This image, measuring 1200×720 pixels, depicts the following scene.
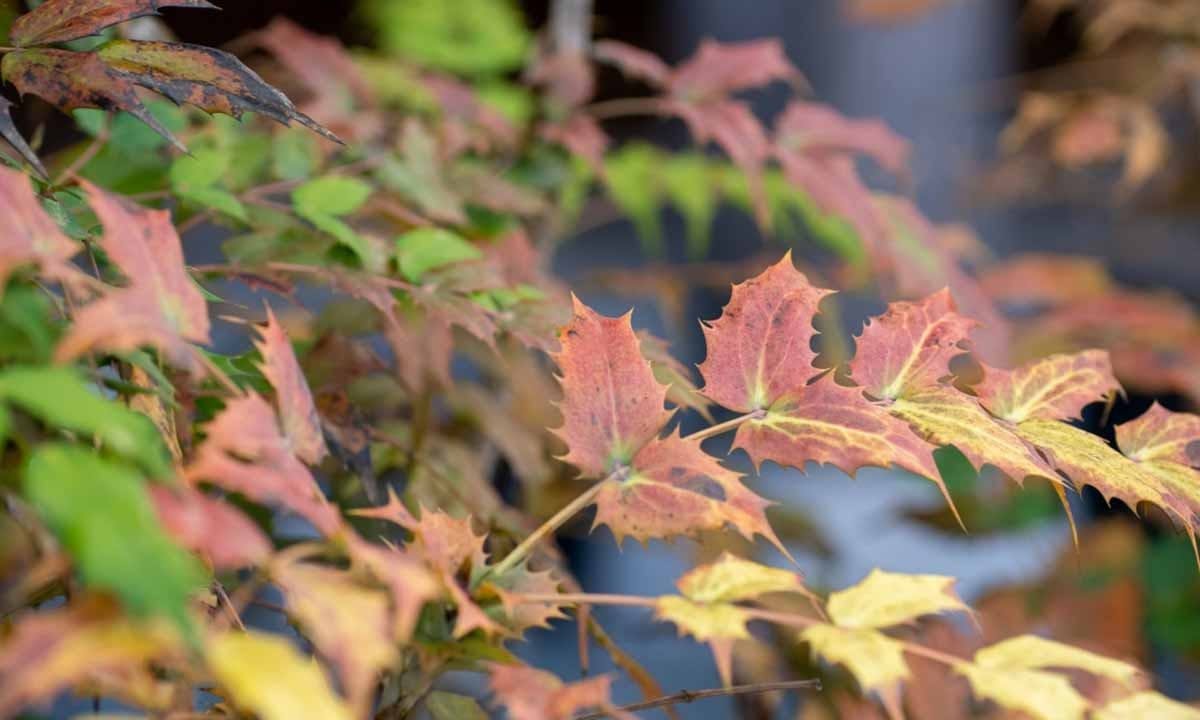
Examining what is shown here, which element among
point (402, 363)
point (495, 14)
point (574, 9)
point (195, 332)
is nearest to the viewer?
point (195, 332)

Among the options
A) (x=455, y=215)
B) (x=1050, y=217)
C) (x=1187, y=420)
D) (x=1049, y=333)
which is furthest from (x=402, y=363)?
(x=1050, y=217)

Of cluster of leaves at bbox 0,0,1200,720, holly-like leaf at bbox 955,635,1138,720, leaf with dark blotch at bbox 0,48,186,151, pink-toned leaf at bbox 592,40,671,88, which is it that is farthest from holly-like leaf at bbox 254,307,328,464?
pink-toned leaf at bbox 592,40,671,88

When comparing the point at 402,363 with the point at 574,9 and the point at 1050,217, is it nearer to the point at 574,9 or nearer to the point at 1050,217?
the point at 574,9

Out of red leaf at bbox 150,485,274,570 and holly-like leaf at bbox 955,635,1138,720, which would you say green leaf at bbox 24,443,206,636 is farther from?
holly-like leaf at bbox 955,635,1138,720

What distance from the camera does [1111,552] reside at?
124 cm

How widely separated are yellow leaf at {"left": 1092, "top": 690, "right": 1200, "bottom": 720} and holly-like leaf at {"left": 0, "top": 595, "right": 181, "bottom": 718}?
0.29m

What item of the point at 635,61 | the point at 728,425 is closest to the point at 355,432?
the point at 728,425

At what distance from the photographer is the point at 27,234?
29cm

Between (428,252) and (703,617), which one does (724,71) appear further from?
(703,617)

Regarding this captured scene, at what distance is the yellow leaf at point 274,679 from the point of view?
0.23m

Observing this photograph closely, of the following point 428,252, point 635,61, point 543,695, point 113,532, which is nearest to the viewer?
point 113,532

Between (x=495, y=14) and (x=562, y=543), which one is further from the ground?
(x=495, y=14)

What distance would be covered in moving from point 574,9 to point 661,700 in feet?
2.38

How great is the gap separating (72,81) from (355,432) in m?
0.19
